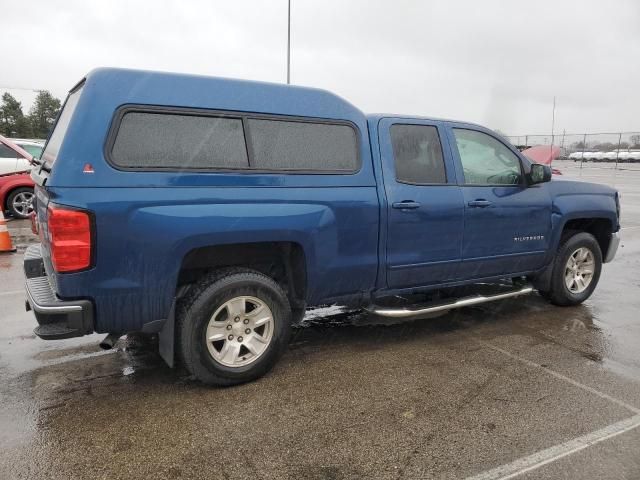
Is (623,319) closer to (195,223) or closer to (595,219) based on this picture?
(595,219)

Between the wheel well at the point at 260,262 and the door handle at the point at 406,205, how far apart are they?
2.84ft

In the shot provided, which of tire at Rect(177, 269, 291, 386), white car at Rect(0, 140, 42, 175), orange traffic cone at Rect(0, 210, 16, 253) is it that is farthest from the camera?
white car at Rect(0, 140, 42, 175)

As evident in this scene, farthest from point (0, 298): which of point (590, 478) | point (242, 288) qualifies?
point (590, 478)

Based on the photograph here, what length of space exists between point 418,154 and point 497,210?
0.94 meters

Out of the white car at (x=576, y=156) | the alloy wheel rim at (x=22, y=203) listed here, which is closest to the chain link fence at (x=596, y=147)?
the white car at (x=576, y=156)

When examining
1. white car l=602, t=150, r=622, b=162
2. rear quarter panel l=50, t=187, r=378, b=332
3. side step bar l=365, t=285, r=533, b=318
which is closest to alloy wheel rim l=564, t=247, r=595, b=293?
side step bar l=365, t=285, r=533, b=318

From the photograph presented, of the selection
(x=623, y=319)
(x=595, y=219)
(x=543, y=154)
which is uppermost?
(x=543, y=154)

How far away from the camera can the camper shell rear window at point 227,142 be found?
10.0ft

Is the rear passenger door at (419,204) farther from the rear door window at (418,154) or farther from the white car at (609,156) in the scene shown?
the white car at (609,156)

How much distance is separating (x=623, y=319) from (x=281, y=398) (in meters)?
3.78

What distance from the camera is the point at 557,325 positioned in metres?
4.93

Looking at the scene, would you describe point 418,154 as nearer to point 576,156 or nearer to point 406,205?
point 406,205

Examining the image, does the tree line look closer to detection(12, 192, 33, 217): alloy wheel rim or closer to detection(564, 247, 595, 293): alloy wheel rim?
detection(12, 192, 33, 217): alloy wheel rim

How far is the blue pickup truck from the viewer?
296 centimetres
